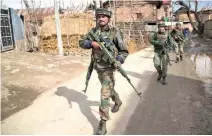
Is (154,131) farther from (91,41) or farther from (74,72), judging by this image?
(74,72)

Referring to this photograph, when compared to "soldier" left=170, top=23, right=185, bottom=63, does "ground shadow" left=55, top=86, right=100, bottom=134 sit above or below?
below

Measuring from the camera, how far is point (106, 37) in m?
4.46

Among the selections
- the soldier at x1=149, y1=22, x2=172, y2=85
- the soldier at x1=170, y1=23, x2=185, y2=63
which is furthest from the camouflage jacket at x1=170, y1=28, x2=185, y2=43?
the soldier at x1=149, y1=22, x2=172, y2=85

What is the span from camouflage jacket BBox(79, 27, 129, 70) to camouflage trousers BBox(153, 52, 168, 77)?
3.74 meters

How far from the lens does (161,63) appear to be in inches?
323

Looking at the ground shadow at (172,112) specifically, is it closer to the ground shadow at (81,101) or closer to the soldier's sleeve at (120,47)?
the ground shadow at (81,101)

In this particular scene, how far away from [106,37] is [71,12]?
13.1 metres

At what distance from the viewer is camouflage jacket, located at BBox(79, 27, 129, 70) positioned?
4473 millimetres

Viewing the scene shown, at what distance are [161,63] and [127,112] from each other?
309 cm

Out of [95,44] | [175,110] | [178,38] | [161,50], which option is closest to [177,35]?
[178,38]

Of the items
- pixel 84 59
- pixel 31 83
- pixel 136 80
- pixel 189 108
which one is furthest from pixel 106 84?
pixel 84 59

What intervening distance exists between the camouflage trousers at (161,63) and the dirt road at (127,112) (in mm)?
399

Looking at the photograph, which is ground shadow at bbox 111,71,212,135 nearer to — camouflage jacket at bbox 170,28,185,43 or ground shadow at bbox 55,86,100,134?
ground shadow at bbox 55,86,100,134

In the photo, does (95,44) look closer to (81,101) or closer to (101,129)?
(101,129)
